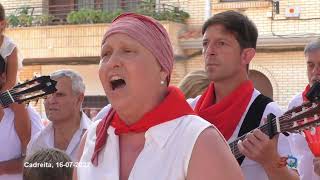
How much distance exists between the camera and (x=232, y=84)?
3.30 metres

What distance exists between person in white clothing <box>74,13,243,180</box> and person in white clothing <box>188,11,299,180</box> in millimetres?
1053

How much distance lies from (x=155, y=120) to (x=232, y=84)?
1.24m

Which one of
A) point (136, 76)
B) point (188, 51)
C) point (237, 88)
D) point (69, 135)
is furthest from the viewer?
point (188, 51)

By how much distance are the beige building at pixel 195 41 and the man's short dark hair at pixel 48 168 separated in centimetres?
1010

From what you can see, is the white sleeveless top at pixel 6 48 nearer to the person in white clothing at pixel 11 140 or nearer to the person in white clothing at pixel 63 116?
the person in white clothing at pixel 11 140

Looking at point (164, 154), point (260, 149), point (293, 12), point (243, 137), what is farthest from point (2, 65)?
point (293, 12)

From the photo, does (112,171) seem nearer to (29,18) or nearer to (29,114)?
(29,114)

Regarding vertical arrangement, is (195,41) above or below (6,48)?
below

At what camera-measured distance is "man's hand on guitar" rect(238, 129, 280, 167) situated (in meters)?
2.88

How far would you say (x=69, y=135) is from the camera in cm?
450

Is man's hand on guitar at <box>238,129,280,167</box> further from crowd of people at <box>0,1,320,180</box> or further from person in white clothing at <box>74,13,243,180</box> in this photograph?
person in white clothing at <box>74,13,243,180</box>

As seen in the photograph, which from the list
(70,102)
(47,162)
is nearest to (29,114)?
(70,102)

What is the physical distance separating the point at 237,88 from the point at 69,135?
1618mm

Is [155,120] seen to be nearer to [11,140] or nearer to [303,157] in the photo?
[303,157]
